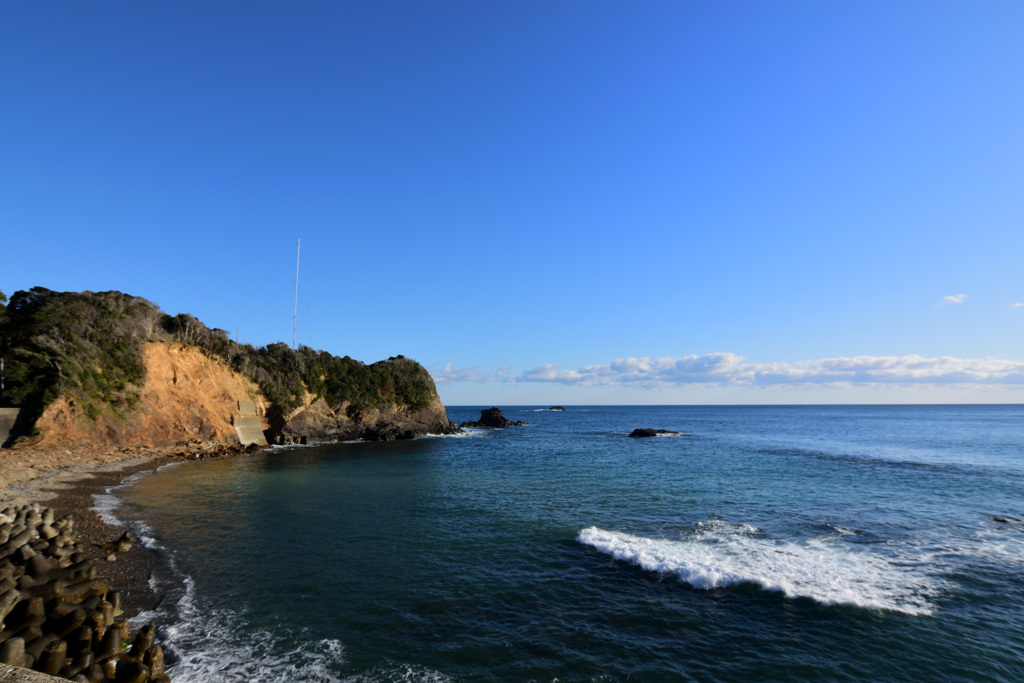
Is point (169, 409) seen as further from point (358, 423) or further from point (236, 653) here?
point (236, 653)

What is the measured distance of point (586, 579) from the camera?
13680 millimetres

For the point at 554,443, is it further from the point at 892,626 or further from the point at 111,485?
the point at 892,626

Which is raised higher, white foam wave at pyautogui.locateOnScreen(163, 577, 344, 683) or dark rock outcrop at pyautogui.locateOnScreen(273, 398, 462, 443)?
dark rock outcrop at pyautogui.locateOnScreen(273, 398, 462, 443)

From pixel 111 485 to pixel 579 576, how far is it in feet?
84.4

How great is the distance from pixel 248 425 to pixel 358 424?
561 inches

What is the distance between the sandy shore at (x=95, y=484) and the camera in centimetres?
1322

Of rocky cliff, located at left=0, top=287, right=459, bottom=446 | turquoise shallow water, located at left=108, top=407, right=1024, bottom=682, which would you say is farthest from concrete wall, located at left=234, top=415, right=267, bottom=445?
turquoise shallow water, located at left=108, top=407, right=1024, bottom=682

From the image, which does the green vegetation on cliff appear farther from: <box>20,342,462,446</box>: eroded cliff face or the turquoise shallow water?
the turquoise shallow water

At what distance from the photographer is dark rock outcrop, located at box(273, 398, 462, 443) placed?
52.9 m

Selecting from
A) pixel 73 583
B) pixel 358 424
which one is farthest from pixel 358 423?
pixel 73 583

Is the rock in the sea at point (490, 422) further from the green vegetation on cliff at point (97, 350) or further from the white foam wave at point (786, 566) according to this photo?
the white foam wave at point (786, 566)

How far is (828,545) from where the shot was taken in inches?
663

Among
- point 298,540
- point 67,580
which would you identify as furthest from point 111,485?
point 67,580

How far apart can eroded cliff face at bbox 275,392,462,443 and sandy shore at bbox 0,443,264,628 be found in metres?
11.5
